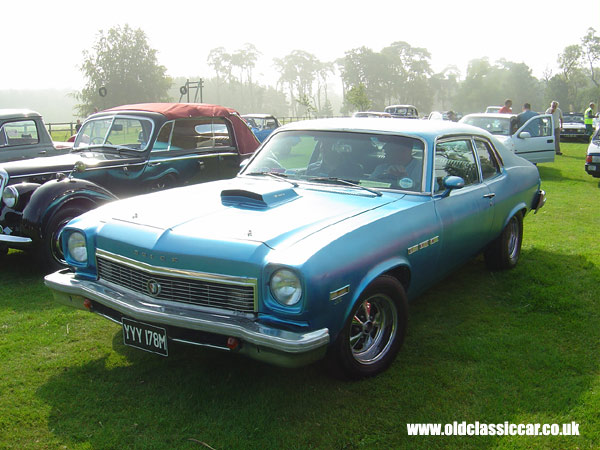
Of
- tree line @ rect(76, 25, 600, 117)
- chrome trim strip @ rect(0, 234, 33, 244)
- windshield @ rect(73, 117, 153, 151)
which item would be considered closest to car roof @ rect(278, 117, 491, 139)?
windshield @ rect(73, 117, 153, 151)

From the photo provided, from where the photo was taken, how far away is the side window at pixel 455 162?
168 inches

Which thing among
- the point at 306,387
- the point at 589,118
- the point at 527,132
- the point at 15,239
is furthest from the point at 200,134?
the point at 589,118

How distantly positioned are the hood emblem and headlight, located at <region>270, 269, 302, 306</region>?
0.75 meters

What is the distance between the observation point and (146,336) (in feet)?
10.2

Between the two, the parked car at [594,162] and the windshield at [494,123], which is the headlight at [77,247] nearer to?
the parked car at [594,162]

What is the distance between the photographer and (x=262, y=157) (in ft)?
15.7

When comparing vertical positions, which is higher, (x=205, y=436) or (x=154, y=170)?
(x=154, y=170)

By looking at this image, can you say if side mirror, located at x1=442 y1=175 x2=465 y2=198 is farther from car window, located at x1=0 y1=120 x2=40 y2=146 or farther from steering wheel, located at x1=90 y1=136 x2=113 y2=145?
car window, located at x1=0 y1=120 x2=40 y2=146

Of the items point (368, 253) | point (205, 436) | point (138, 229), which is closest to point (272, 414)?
point (205, 436)

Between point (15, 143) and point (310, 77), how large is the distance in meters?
131

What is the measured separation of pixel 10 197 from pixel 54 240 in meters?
0.72

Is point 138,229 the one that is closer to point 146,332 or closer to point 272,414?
point 146,332

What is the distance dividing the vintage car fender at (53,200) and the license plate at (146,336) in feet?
9.03

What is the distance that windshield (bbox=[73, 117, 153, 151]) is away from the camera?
22.8 feet
